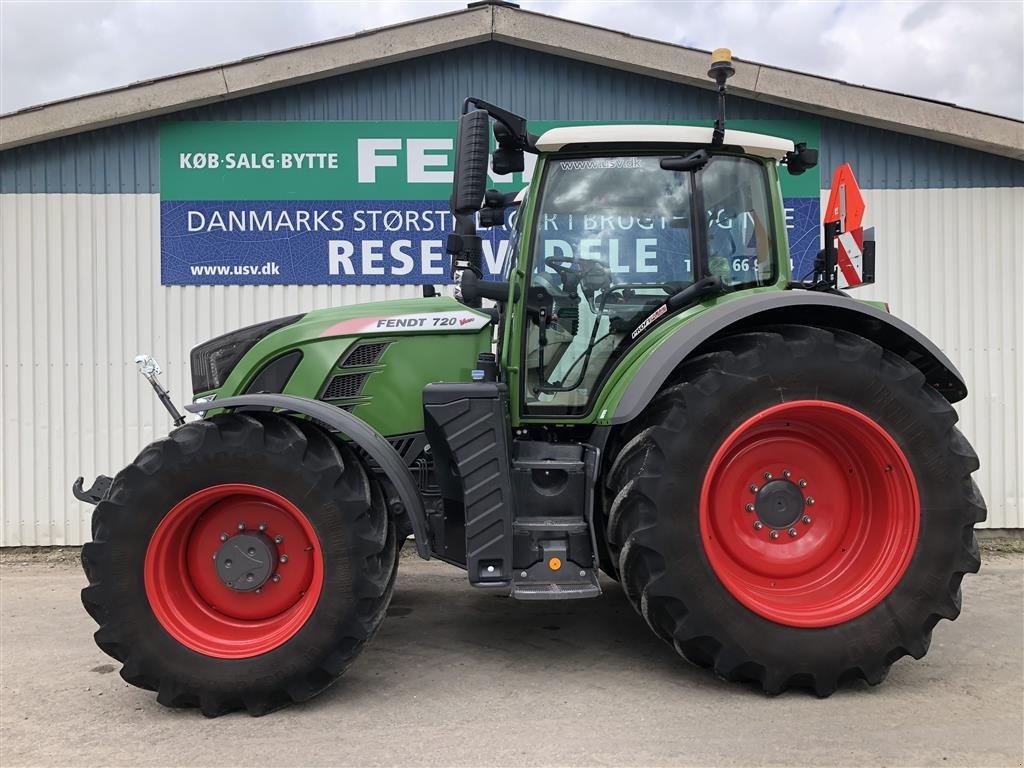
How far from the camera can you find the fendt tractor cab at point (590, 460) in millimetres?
3029

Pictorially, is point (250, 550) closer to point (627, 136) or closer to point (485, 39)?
point (627, 136)

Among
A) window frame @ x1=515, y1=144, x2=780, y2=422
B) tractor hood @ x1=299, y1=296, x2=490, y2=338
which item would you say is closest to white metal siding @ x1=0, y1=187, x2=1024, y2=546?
tractor hood @ x1=299, y1=296, x2=490, y2=338

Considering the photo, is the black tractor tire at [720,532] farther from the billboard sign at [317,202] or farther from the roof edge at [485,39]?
the roof edge at [485,39]

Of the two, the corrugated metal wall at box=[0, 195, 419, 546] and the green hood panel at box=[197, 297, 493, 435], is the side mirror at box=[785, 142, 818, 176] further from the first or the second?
the corrugated metal wall at box=[0, 195, 419, 546]

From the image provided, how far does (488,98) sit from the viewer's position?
19.6ft

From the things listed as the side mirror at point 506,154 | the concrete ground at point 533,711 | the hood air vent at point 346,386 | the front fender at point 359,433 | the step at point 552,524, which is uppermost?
the side mirror at point 506,154

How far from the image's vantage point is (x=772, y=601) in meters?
3.18

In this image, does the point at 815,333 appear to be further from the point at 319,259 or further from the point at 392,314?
the point at 319,259

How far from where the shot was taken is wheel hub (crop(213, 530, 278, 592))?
3125 mm

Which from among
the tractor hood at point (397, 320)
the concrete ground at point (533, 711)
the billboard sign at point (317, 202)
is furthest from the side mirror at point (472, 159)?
the billboard sign at point (317, 202)

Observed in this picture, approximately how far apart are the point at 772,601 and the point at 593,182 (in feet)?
Result: 6.69

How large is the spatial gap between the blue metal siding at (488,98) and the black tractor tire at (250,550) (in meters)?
3.73

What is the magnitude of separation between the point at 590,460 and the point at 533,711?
1077 mm

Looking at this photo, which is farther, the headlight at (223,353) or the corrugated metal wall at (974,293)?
the corrugated metal wall at (974,293)
